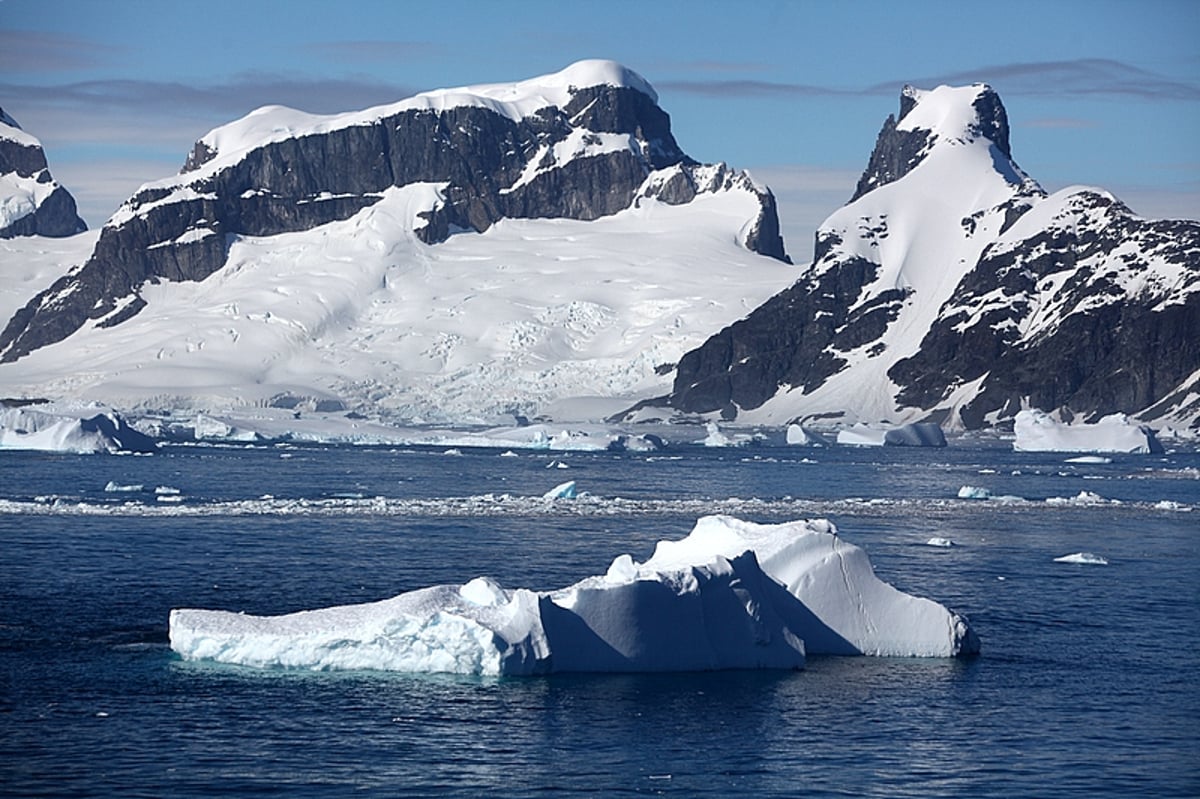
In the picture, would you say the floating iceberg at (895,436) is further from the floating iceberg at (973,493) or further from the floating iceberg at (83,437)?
the floating iceberg at (973,493)

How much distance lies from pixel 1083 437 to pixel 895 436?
16527mm

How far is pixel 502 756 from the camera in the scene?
1032 inches

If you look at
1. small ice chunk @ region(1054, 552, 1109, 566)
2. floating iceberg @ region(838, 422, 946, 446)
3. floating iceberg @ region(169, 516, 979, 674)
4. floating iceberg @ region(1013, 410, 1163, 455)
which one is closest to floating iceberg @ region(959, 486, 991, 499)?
small ice chunk @ region(1054, 552, 1109, 566)

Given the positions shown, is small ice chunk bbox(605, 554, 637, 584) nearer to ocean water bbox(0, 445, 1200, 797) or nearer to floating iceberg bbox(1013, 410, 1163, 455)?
ocean water bbox(0, 445, 1200, 797)

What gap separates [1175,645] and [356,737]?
18673 mm

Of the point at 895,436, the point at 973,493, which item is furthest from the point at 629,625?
the point at 895,436

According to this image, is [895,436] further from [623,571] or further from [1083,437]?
[623,571]

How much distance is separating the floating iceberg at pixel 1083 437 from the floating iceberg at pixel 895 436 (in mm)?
10992

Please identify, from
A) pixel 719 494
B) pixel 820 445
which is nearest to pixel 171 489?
pixel 719 494

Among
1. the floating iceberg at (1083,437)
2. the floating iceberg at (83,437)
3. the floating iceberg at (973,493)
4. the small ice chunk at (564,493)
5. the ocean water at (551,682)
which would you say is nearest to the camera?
the ocean water at (551,682)

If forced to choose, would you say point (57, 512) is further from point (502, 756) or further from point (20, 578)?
point (502, 756)

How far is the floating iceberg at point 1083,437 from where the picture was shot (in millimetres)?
127938

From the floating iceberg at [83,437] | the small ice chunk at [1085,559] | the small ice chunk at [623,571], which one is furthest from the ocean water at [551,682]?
the floating iceberg at [83,437]

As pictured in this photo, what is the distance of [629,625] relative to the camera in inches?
1265
